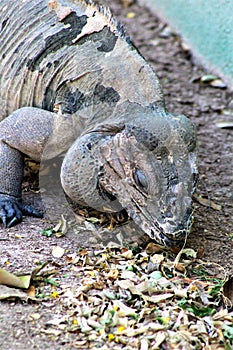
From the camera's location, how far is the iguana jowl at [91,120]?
6.64 meters

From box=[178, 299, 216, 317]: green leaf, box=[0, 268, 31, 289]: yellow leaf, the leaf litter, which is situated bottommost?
box=[178, 299, 216, 317]: green leaf

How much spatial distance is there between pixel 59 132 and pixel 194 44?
18.5ft

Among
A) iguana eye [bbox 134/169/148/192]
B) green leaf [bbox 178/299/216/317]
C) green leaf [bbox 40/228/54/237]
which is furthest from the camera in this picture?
green leaf [bbox 40/228/54/237]

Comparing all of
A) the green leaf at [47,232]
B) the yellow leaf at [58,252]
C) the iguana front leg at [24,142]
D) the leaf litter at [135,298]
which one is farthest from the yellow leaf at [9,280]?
the iguana front leg at [24,142]

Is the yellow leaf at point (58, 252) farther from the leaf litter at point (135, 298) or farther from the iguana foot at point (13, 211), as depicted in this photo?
the iguana foot at point (13, 211)

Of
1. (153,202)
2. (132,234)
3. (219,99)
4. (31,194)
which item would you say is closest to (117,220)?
(132,234)

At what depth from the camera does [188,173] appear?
22.0 feet

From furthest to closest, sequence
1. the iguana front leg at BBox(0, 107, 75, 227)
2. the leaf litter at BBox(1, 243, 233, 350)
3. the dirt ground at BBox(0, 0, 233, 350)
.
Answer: the iguana front leg at BBox(0, 107, 75, 227), the dirt ground at BBox(0, 0, 233, 350), the leaf litter at BBox(1, 243, 233, 350)

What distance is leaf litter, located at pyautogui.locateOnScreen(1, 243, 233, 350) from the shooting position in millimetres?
5664

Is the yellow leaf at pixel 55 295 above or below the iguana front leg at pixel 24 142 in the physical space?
below

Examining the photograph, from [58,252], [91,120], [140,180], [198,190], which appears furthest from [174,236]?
[198,190]

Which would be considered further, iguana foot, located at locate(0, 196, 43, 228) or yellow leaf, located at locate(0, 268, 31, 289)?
iguana foot, located at locate(0, 196, 43, 228)

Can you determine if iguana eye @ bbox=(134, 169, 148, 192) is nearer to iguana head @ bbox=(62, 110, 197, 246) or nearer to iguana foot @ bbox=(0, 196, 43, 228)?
iguana head @ bbox=(62, 110, 197, 246)

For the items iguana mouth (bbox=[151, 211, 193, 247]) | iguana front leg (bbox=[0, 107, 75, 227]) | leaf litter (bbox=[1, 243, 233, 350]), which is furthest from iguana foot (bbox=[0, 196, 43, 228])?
iguana mouth (bbox=[151, 211, 193, 247])
